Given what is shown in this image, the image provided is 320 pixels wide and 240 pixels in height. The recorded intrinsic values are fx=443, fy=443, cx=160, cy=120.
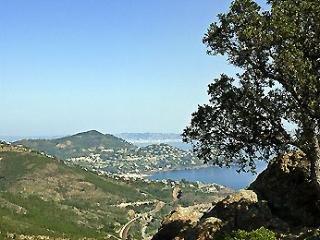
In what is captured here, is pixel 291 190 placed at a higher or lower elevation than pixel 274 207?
higher

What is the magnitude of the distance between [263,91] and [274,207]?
1210cm

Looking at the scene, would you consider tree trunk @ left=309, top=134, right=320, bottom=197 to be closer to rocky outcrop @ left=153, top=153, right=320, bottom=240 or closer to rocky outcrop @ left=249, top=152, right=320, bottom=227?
rocky outcrop @ left=249, top=152, right=320, bottom=227

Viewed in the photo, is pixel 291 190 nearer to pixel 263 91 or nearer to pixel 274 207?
pixel 274 207

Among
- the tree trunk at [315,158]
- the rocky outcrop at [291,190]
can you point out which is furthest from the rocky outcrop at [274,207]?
the tree trunk at [315,158]

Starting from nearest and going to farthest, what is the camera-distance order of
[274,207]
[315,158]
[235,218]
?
[315,158]
[235,218]
[274,207]

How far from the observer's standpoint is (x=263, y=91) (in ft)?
97.2

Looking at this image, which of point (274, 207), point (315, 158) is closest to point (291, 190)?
point (274, 207)

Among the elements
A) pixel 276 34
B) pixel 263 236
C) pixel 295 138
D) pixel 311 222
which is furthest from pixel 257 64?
pixel 311 222

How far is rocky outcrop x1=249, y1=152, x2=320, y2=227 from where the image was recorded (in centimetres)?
3456

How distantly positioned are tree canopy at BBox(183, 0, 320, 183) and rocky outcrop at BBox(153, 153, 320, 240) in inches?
207

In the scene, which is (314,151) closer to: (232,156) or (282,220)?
(232,156)

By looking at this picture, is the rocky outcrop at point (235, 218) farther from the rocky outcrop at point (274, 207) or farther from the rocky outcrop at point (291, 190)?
the rocky outcrop at point (291, 190)

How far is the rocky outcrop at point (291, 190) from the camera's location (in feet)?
113

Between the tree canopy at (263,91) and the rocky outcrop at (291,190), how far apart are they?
5.78m
